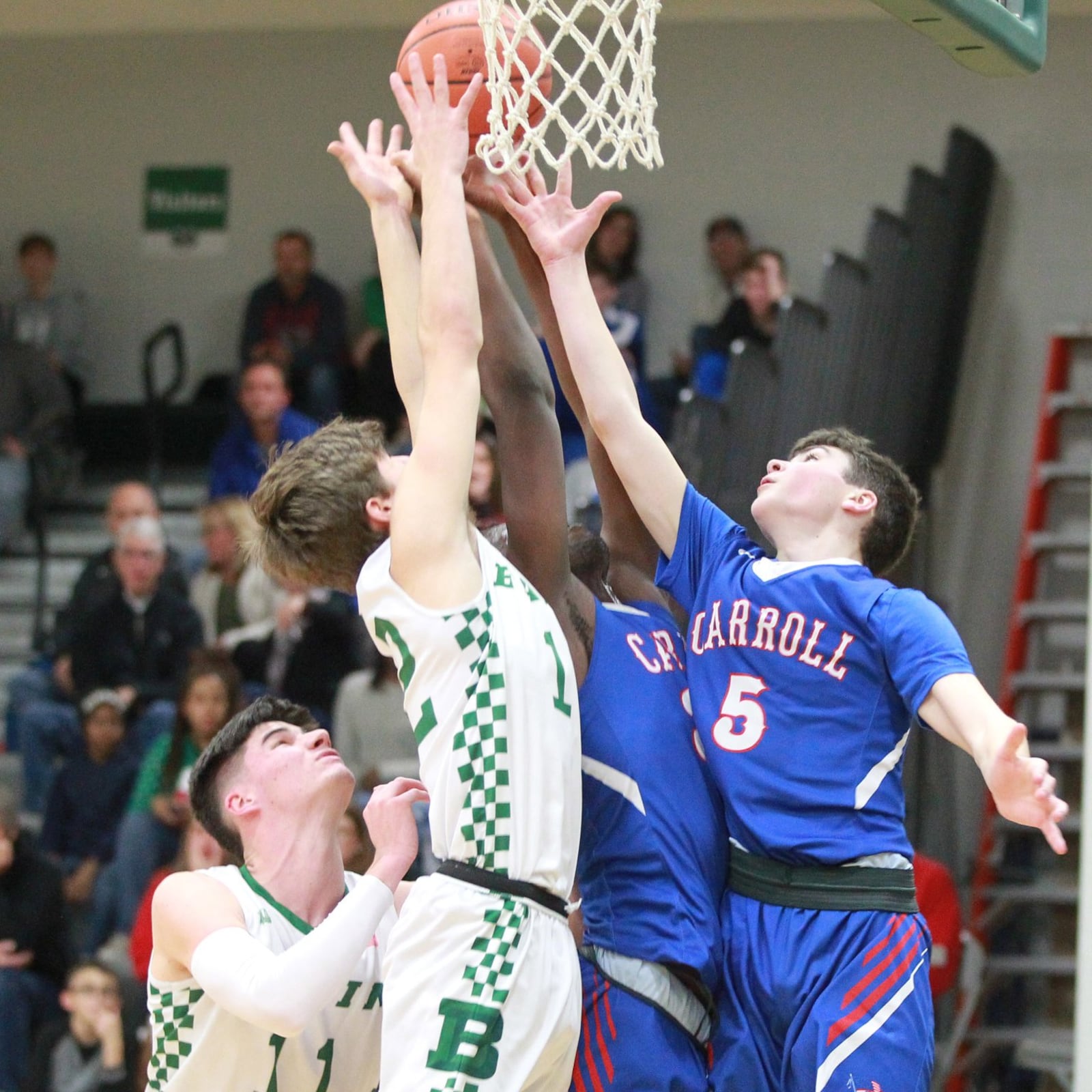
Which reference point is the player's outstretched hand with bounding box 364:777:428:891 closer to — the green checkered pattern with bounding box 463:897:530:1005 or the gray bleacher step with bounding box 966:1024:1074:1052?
the green checkered pattern with bounding box 463:897:530:1005

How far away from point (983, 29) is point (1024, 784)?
163 centimetres

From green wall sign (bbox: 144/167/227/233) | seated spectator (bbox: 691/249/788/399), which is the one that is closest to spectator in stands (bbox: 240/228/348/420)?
green wall sign (bbox: 144/167/227/233)

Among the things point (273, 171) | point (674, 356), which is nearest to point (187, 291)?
point (273, 171)

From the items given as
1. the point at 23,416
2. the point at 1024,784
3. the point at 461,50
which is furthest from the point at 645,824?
the point at 23,416

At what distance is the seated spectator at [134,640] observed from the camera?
915cm

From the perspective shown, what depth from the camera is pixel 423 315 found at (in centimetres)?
316

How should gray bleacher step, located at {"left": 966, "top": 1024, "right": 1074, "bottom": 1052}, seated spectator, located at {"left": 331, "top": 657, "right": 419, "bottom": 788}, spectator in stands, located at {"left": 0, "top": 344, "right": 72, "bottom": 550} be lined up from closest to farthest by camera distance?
seated spectator, located at {"left": 331, "top": 657, "right": 419, "bottom": 788} < gray bleacher step, located at {"left": 966, "top": 1024, "right": 1074, "bottom": 1052} < spectator in stands, located at {"left": 0, "top": 344, "right": 72, "bottom": 550}

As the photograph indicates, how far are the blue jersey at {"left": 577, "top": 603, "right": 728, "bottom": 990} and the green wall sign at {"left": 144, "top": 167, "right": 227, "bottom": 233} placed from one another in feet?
33.1

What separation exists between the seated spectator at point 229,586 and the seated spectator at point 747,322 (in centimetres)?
267

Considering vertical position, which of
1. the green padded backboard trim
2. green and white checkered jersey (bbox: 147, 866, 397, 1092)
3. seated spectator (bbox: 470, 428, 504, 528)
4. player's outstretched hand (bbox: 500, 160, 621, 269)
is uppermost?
the green padded backboard trim

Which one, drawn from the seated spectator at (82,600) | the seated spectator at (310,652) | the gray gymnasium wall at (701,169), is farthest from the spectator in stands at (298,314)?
the seated spectator at (310,652)

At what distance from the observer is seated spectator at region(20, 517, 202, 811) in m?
9.15

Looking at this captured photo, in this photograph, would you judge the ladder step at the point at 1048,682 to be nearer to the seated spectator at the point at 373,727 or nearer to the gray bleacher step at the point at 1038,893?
the gray bleacher step at the point at 1038,893

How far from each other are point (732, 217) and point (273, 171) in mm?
3342
